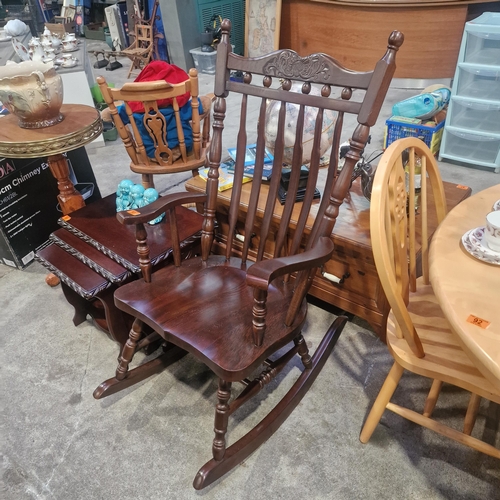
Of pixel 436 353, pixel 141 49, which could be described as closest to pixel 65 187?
pixel 436 353

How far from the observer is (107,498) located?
50.5 inches

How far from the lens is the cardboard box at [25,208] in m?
2.05

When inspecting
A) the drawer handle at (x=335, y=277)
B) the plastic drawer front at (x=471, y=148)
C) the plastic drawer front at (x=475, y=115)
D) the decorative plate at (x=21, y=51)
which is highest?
the decorative plate at (x=21, y=51)

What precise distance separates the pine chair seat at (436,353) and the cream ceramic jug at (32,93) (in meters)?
1.67

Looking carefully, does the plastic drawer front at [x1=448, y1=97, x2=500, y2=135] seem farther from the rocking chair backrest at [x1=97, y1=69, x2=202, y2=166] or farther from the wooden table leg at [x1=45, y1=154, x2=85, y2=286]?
the wooden table leg at [x1=45, y1=154, x2=85, y2=286]

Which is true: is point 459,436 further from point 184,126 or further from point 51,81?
point 51,81

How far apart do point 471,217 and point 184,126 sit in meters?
1.55

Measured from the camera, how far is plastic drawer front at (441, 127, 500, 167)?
2.86m

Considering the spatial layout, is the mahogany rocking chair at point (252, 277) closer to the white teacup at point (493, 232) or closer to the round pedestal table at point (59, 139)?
the white teacup at point (493, 232)

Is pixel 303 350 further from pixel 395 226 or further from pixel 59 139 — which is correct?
pixel 59 139

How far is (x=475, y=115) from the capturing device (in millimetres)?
2895

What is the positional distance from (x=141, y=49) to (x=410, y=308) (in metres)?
5.30

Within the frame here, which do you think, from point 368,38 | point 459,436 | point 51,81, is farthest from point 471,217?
point 368,38

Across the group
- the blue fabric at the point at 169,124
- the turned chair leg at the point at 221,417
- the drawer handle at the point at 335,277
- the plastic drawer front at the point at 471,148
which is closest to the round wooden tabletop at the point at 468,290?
the drawer handle at the point at 335,277
